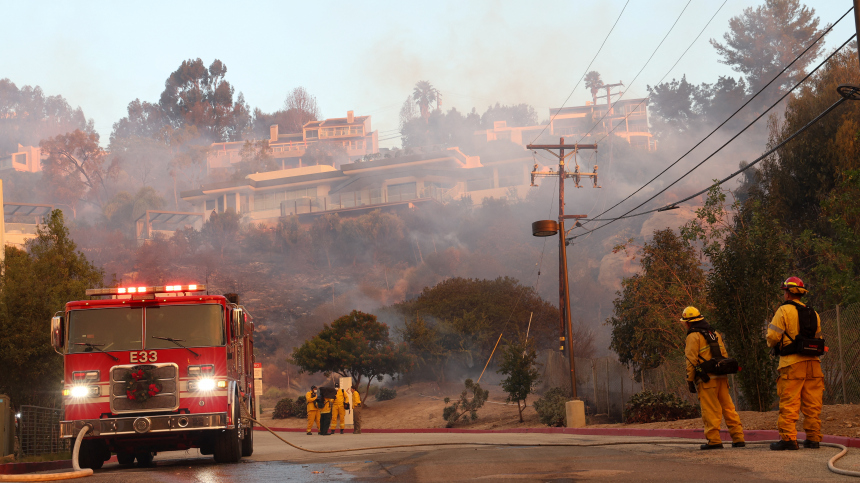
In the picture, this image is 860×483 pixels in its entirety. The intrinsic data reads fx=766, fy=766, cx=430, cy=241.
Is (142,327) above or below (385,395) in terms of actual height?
above

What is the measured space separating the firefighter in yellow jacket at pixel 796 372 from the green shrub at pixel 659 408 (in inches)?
361

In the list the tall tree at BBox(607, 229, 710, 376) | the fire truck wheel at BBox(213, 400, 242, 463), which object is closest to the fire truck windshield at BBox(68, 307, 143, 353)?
the fire truck wheel at BBox(213, 400, 242, 463)

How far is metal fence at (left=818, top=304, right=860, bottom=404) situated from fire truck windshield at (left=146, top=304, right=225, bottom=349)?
11058 millimetres

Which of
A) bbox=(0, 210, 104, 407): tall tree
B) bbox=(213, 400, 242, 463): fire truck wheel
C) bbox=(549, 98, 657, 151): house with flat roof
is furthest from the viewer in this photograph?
bbox=(549, 98, 657, 151): house with flat roof

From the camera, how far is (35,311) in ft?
67.4

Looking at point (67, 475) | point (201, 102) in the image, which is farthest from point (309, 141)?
point (67, 475)

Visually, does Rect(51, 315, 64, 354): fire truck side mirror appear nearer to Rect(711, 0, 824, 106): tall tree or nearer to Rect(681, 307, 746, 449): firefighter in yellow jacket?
Rect(681, 307, 746, 449): firefighter in yellow jacket

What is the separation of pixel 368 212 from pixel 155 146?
63035mm

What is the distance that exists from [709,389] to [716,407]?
0.77 ft

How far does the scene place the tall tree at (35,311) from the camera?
65.9ft

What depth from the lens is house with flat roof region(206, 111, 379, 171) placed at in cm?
13225

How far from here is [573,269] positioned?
78.7 meters

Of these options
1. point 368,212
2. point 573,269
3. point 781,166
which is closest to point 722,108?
point 573,269

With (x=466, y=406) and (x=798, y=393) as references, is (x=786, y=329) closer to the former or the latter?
(x=798, y=393)
